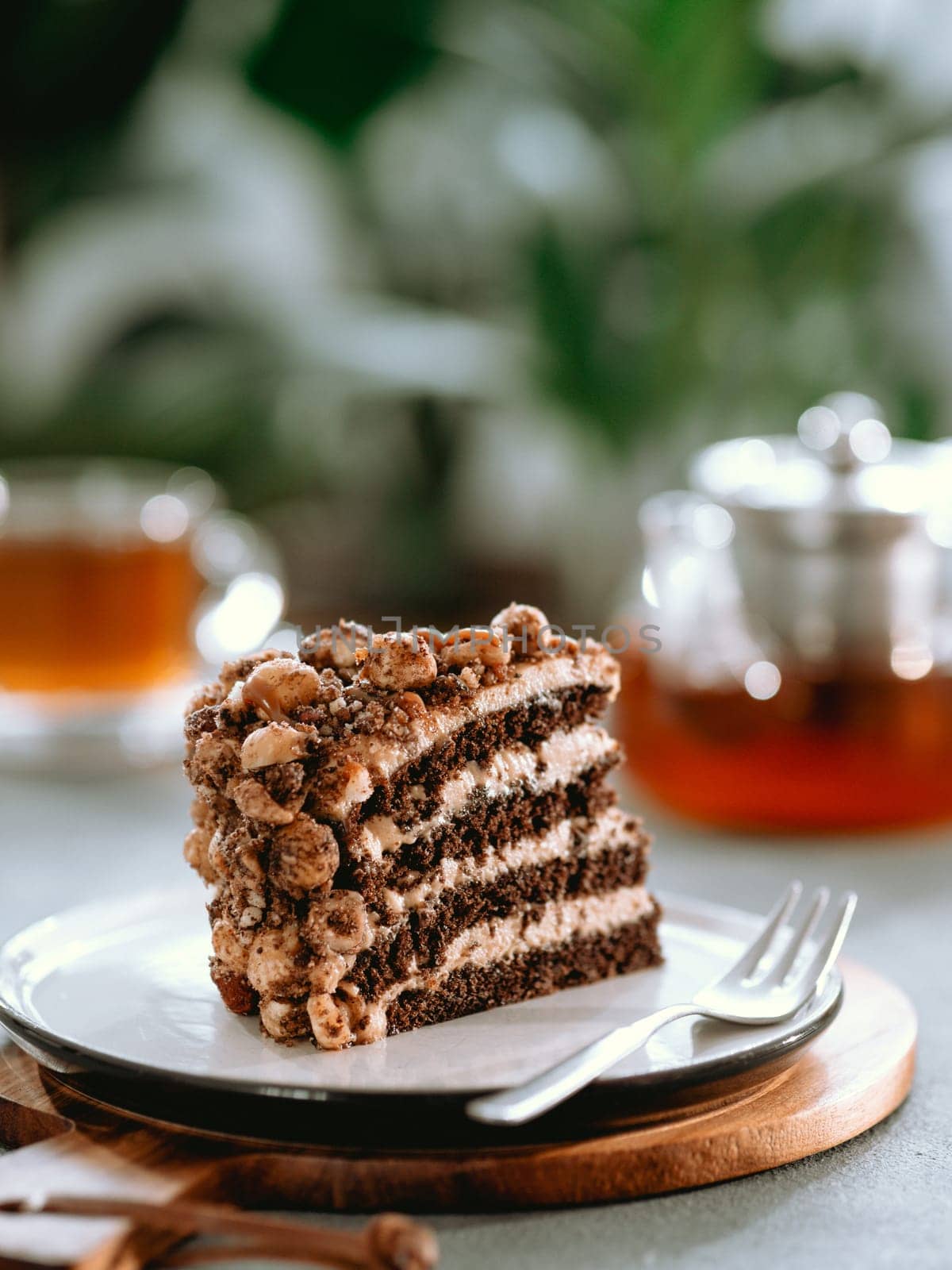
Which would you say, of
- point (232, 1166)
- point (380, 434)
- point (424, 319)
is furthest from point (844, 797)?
point (380, 434)

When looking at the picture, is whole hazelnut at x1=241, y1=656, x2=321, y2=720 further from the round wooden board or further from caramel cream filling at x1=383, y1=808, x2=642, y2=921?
the round wooden board

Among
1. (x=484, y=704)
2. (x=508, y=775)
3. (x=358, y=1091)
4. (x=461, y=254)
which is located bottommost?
(x=358, y=1091)

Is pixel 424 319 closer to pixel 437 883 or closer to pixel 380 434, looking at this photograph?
pixel 380 434

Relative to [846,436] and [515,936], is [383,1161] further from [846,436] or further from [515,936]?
[846,436]

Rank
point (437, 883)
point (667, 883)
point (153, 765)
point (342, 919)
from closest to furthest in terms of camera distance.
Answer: point (342, 919) < point (437, 883) < point (667, 883) < point (153, 765)

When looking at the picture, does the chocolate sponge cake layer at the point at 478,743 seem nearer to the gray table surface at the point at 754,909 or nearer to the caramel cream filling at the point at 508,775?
the caramel cream filling at the point at 508,775

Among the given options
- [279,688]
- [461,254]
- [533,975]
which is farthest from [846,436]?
[461,254]

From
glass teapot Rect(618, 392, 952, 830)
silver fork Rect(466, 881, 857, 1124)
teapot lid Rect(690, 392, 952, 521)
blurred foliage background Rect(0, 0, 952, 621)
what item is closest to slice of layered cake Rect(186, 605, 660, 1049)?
silver fork Rect(466, 881, 857, 1124)
